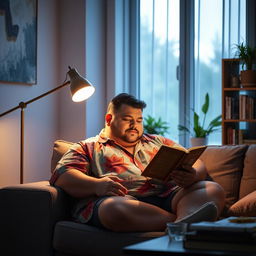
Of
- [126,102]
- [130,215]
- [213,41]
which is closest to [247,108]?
[213,41]

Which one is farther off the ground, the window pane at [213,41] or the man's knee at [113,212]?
the window pane at [213,41]

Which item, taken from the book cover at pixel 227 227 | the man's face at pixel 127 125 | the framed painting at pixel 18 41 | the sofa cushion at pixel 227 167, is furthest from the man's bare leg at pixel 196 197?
the framed painting at pixel 18 41

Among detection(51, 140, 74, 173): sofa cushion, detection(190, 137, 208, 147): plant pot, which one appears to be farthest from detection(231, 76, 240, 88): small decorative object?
Result: detection(51, 140, 74, 173): sofa cushion

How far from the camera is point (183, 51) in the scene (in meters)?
4.99

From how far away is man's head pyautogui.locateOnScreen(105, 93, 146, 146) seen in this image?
124 inches

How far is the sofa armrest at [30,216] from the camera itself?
→ 287 centimetres

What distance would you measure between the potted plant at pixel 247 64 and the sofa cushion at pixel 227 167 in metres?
1.30

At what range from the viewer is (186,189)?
9.36ft

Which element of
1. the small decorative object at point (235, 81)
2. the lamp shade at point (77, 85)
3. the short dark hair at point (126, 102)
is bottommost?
the short dark hair at point (126, 102)

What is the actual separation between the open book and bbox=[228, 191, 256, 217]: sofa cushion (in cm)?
30

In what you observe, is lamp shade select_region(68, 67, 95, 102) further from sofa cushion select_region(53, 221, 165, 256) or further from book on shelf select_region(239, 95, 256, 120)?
book on shelf select_region(239, 95, 256, 120)

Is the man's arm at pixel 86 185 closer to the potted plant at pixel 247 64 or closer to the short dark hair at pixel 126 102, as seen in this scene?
the short dark hair at pixel 126 102

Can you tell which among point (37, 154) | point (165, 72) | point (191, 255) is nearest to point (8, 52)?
point (37, 154)

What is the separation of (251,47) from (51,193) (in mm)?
2476
